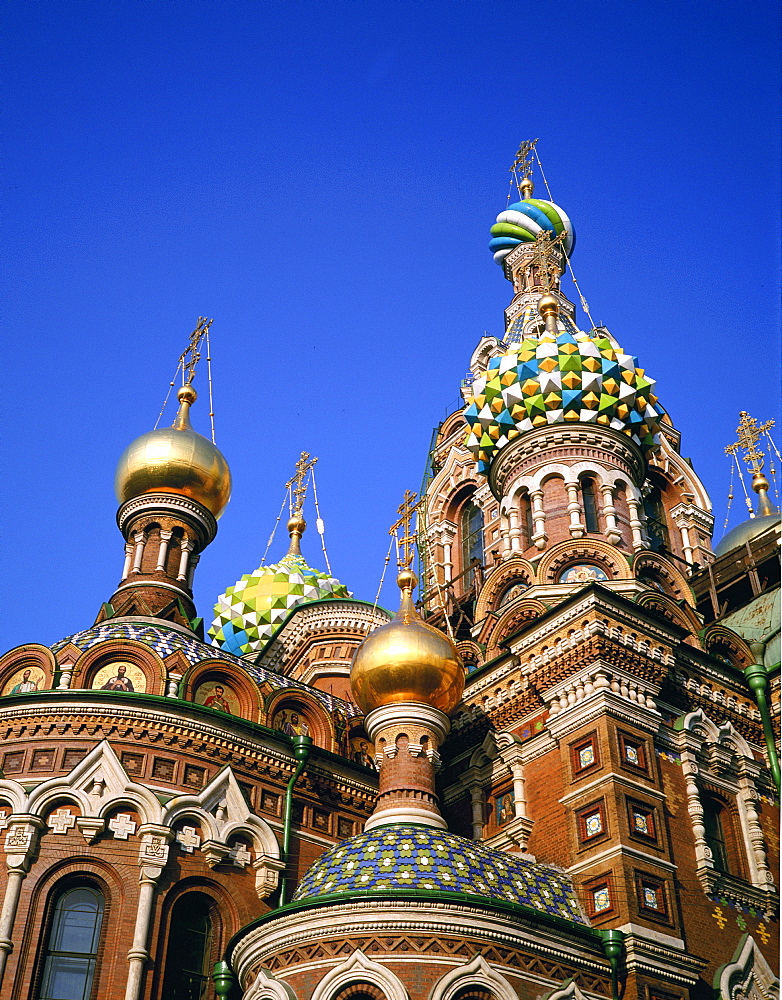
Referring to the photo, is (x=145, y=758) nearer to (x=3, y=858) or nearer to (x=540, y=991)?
(x=3, y=858)

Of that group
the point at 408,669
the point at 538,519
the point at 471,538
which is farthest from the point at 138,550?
the point at 471,538

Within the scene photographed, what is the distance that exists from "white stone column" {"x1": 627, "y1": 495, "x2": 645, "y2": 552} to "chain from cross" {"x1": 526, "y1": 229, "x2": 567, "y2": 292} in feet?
22.8

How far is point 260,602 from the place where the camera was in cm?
2109

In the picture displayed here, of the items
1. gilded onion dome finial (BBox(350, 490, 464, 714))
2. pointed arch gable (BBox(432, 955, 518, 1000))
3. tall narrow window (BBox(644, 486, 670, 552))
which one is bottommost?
pointed arch gable (BBox(432, 955, 518, 1000))

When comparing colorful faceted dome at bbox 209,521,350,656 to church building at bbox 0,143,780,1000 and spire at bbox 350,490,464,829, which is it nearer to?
church building at bbox 0,143,780,1000

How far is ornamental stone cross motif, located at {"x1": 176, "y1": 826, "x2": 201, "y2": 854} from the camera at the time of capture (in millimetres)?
11172

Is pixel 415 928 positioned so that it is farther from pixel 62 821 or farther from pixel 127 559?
pixel 127 559

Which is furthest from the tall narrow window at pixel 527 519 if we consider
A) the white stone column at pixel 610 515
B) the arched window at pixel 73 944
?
the arched window at pixel 73 944

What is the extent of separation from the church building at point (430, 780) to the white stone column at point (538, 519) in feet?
0.21

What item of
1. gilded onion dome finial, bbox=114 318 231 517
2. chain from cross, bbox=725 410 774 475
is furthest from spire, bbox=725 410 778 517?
gilded onion dome finial, bbox=114 318 231 517

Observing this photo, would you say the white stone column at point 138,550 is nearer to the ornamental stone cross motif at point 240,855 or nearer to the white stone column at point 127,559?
the white stone column at point 127,559

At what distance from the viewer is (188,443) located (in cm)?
1638

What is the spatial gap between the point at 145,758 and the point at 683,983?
5162 millimetres

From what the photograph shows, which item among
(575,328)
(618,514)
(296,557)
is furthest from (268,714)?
(575,328)
